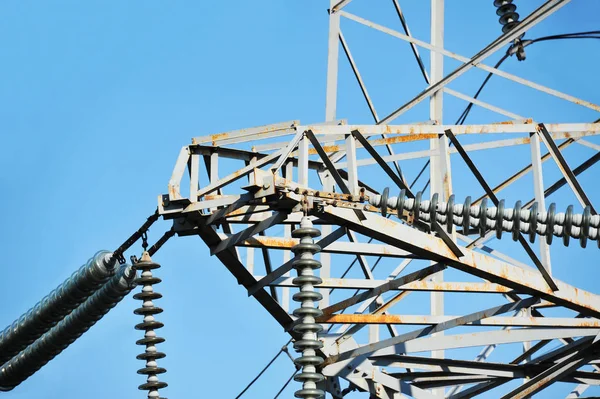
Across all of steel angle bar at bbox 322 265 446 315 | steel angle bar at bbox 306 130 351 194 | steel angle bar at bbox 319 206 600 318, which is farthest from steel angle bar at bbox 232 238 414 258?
steel angle bar at bbox 306 130 351 194

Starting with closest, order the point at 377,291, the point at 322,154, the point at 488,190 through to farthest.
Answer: the point at 322,154
the point at 488,190
the point at 377,291

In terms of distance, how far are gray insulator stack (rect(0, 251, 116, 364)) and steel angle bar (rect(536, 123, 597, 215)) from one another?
531 cm

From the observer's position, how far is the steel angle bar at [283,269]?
20812mm

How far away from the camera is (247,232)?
2105 centimetres

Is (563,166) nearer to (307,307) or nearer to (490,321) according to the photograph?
(490,321)

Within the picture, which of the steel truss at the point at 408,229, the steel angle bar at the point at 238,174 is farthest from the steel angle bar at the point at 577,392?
the steel angle bar at the point at 238,174

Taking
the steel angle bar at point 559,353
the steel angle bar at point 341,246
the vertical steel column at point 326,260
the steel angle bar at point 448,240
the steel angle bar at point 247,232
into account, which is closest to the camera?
the steel angle bar at point 247,232

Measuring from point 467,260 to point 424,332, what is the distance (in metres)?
2.88

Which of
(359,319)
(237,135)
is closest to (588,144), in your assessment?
(359,319)

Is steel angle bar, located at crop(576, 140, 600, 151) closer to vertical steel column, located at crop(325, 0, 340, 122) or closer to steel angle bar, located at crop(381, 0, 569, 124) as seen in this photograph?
steel angle bar, located at crop(381, 0, 569, 124)

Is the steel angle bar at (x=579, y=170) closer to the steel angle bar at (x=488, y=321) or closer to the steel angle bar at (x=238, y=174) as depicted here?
the steel angle bar at (x=488, y=321)

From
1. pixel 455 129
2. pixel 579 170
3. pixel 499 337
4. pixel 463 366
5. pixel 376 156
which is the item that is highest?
pixel 579 170

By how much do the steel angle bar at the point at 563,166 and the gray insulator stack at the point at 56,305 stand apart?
531cm

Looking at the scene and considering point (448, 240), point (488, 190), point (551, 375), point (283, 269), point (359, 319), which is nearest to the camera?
point (488, 190)
